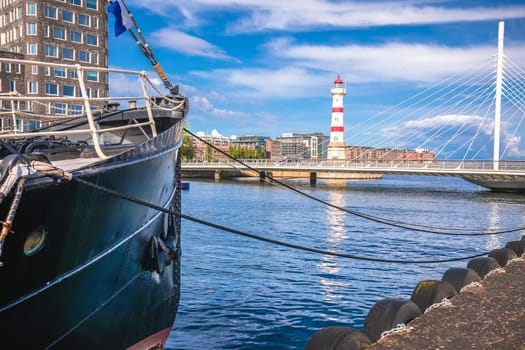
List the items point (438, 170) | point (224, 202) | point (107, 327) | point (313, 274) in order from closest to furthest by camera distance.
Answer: point (107, 327)
point (313, 274)
point (224, 202)
point (438, 170)

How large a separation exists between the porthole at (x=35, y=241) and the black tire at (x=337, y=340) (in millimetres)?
2878

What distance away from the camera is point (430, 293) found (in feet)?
23.3

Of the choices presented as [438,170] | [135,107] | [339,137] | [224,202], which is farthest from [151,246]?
[339,137]

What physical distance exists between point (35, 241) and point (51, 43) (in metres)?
44.1

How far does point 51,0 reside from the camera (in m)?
42.4

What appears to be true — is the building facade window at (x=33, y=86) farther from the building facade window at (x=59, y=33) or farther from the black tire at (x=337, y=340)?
the black tire at (x=337, y=340)

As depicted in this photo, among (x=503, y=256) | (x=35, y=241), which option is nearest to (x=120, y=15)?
(x=35, y=241)

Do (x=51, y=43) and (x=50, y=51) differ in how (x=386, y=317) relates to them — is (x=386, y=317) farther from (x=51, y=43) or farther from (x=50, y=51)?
(x=51, y=43)

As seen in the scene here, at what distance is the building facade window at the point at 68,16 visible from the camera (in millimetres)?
43656

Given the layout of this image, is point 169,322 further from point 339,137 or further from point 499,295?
point 339,137

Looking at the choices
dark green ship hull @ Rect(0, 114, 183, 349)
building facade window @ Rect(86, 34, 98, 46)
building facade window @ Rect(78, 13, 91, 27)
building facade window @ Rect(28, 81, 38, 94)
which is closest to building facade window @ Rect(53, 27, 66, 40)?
building facade window @ Rect(78, 13, 91, 27)

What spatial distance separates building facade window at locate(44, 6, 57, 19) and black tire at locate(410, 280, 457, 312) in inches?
1751

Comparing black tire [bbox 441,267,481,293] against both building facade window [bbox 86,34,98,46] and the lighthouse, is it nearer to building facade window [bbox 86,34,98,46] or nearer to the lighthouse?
building facade window [bbox 86,34,98,46]

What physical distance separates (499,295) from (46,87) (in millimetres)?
43020
